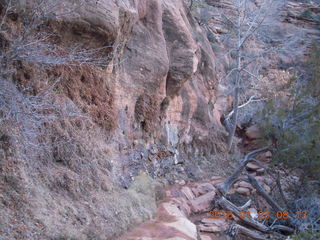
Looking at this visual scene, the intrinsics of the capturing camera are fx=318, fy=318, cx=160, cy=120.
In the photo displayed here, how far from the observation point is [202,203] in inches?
361

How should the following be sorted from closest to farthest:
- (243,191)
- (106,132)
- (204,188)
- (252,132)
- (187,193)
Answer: (106,132) → (187,193) → (204,188) → (243,191) → (252,132)

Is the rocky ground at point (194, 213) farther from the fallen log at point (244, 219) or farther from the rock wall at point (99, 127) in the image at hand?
the rock wall at point (99, 127)

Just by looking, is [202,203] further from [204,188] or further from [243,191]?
[243,191]

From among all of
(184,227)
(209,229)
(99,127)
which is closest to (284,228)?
(209,229)

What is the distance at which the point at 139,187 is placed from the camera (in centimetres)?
775

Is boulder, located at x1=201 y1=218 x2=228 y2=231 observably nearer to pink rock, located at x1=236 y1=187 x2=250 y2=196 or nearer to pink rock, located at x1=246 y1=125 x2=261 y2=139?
pink rock, located at x1=236 y1=187 x2=250 y2=196

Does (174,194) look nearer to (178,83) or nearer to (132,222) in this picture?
(132,222)

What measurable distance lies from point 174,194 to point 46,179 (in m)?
4.54

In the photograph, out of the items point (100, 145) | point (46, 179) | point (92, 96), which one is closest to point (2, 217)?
point (46, 179)

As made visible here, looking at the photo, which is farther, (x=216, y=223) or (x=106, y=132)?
(x=216, y=223)

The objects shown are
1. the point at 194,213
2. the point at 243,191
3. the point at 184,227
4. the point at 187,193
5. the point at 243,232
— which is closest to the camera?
the point at 184,227

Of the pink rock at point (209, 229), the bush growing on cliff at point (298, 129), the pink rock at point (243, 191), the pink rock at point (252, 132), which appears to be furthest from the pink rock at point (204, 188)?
the pink rock at point (252, 132)
